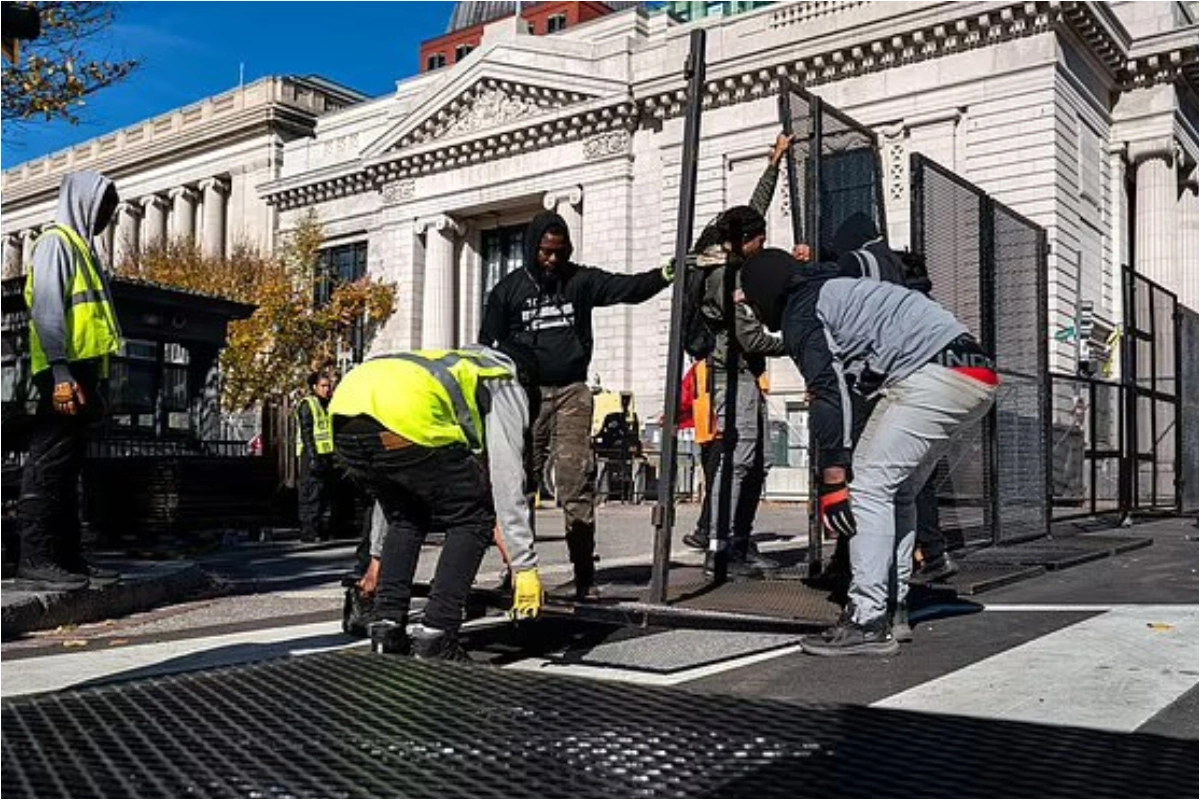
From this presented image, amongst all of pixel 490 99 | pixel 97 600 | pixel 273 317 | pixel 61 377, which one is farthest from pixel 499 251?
pixel 61 377

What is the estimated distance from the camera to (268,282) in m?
43.5

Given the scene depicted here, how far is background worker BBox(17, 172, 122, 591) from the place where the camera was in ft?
19.7

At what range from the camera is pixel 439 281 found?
42.8m

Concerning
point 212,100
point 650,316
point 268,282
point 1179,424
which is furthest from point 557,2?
point 1179,424

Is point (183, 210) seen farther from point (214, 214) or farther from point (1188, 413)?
point (1188, 413)

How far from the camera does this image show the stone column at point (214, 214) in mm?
52594

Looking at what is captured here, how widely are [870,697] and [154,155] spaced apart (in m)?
57.8

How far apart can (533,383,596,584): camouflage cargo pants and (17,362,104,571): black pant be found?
8.11 ft

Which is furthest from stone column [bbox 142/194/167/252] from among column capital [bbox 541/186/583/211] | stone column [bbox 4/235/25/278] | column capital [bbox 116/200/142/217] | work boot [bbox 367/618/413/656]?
work boot [bbox 367/618/413/656]

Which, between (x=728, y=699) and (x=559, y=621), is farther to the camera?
(x=559, y=621)

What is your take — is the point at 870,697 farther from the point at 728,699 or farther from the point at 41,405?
the point at 41,405

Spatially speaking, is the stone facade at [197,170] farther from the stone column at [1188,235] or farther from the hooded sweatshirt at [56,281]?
the hooded sweatshirt at [56,281]

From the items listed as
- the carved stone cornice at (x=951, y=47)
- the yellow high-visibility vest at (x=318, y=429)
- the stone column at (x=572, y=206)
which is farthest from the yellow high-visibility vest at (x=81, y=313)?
the stone column at (x=572, y=206)

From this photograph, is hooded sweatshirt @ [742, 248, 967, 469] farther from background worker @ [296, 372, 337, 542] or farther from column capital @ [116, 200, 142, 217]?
column capital @ [116, 200, 142, 217]
